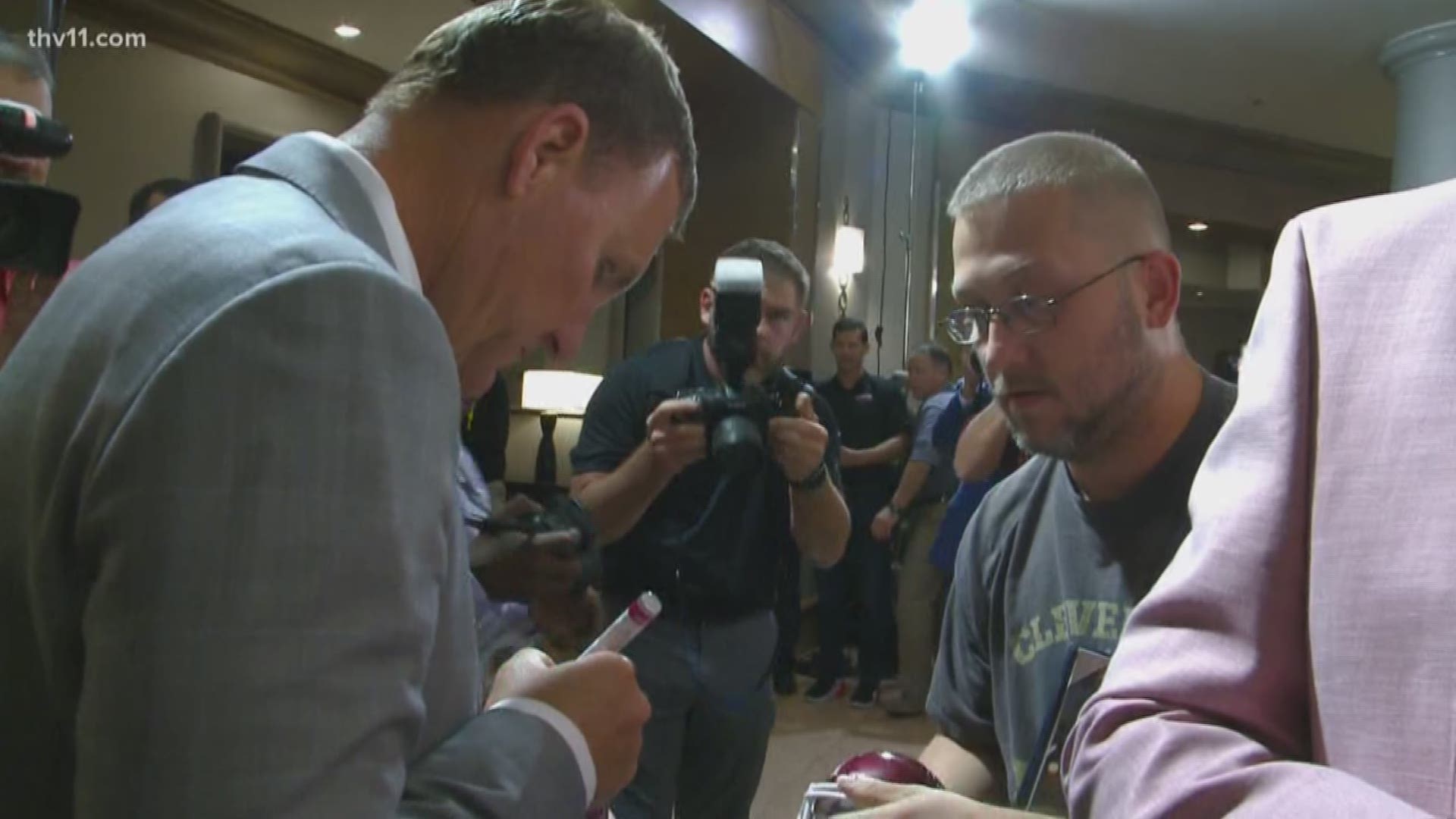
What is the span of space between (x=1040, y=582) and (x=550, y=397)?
14.9 ft

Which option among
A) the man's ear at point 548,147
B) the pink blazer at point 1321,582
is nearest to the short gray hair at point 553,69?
the man's ear at point 548,147

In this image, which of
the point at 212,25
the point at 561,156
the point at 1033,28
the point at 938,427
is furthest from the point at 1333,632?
the point at 1033,28

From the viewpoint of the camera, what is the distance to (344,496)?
54 centimetres

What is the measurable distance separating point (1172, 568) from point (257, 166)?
1.88 ft

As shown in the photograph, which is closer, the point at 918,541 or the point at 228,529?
the point at 228,529

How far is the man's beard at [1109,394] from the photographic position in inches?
46.2

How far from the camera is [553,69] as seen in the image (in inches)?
32.7

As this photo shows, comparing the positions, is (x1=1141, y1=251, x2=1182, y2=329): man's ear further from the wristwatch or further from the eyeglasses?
the wristwatch

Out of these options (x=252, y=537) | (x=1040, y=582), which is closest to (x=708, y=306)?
(x=1040, y=582)

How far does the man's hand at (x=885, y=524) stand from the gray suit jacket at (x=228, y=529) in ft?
12.2

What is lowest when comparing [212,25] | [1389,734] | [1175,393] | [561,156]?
[1389,734]

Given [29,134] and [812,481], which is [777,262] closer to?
[812,481]

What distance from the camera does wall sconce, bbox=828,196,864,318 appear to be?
18.0 feet

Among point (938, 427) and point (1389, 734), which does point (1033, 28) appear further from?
point (1389, 734)
